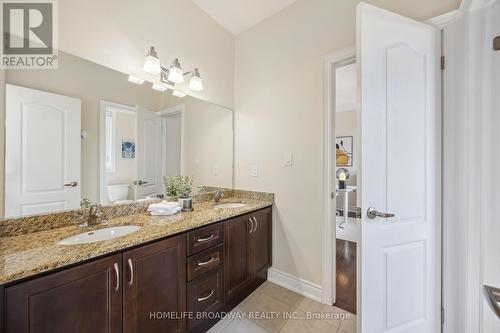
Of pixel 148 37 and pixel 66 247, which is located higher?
pixel 148 37

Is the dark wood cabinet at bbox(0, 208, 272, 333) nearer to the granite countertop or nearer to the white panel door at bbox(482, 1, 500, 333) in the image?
the granite countertop

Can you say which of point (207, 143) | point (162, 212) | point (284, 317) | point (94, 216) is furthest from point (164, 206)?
point (284, 317)

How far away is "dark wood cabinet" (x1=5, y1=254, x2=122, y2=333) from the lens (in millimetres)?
823

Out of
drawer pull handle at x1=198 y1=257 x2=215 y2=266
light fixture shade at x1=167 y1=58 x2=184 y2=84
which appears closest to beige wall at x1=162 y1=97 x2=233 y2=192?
light fixture shade at x1=167 y1=58 x2=184 y2=84

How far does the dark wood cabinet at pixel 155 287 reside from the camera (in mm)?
1150

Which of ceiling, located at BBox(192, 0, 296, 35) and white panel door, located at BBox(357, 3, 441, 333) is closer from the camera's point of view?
white panel door, located at BBox(357, 3, 441, 333)

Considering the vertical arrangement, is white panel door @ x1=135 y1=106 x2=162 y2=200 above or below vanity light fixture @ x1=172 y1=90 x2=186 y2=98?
below

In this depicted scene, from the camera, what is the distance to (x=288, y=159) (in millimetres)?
2207

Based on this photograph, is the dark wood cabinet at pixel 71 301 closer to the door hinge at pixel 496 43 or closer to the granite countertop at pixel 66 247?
the granite countertop at pixel 66 247

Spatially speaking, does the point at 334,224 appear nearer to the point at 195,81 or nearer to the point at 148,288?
the point at 148,288

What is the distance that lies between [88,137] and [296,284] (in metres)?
2.22

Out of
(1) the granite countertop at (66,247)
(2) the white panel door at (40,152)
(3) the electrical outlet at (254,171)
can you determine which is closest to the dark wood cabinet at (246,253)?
(1) the granite countertop at (66,247)

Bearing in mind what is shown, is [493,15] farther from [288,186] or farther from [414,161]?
[288,186]

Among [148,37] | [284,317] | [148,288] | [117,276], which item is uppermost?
[148,37]
